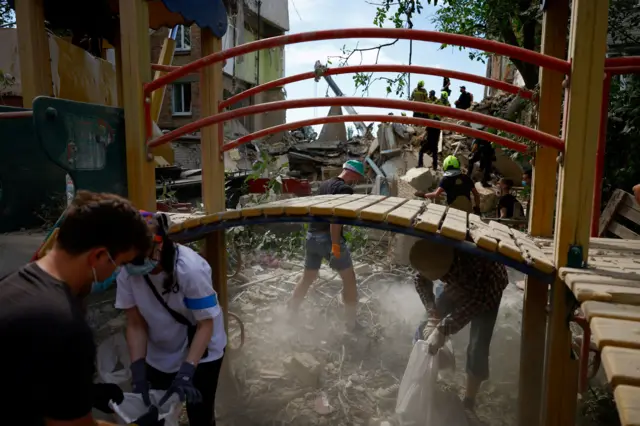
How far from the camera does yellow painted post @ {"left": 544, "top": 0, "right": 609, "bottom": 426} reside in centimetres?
208

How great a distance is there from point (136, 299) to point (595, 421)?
11.0 ft

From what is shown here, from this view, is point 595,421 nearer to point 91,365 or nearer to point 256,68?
point 91,365

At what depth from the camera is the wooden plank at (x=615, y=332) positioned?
1403mm

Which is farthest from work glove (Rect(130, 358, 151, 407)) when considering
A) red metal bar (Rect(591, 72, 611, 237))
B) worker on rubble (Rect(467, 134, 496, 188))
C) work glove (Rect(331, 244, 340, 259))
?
worker on rubble (Rect(467, 134, 496, 188))

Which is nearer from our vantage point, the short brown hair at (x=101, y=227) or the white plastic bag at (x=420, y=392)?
the short brown hair at (x=101, y=227)

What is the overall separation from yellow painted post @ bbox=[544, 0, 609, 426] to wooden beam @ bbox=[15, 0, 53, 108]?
367 cm

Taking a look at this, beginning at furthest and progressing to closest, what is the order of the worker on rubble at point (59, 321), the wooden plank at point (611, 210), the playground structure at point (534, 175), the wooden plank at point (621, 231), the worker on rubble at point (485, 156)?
the worker on rubble at point (485, 156) < the wooden plank at point (611, 210) < the wooden plank at point (621, 231) < the playground structure at point (534, 175) < the worker on rubble at point (59, 321)

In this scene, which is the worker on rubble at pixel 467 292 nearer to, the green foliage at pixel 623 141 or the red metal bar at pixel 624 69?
the red metal bar at pixel 624 69

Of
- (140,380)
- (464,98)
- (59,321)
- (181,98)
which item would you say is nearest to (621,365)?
(59,321)

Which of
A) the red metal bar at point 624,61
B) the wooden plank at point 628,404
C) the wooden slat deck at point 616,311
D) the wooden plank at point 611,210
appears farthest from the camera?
the wooden plank at point 611,210

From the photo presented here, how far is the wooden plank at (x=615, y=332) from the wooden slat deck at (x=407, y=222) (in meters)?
0.77

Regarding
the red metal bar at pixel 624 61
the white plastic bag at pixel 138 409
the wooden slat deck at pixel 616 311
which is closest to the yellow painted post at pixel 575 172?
the wooden slat deck at pixel 616 311

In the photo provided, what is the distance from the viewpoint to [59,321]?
140 centimetres

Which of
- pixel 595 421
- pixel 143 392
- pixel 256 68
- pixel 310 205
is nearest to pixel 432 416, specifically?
pixel 595 421
